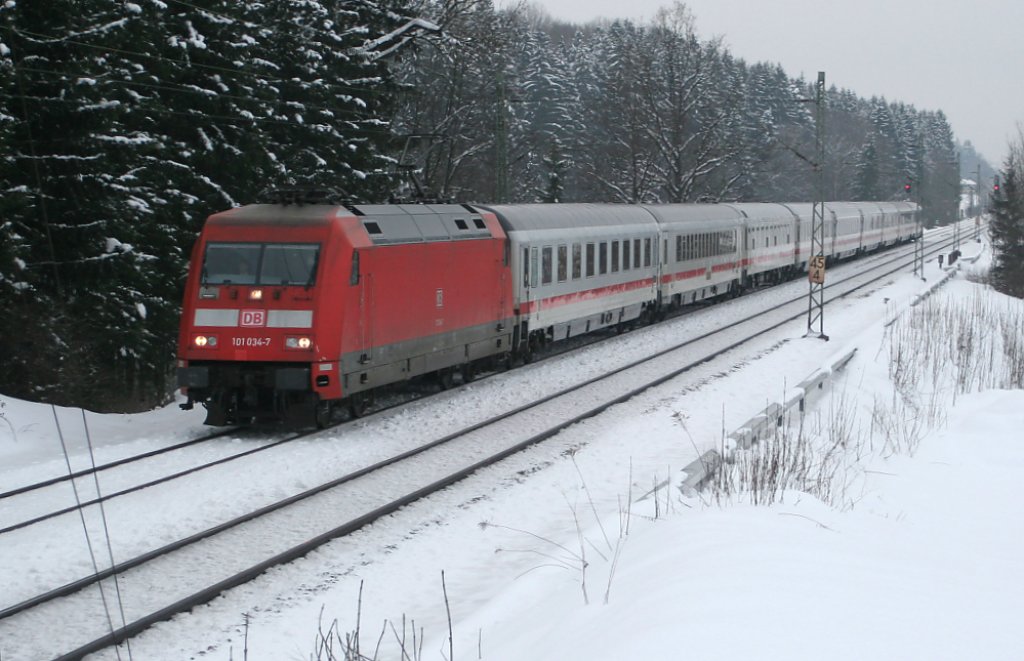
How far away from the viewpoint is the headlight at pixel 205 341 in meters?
14.6

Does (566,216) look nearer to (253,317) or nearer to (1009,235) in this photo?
(253,317)

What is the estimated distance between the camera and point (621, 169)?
6056cm

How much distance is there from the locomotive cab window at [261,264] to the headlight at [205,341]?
74 centimetres

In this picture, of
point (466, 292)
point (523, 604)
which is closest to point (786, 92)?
point (466, 292)

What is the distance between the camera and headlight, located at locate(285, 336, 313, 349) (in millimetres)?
14297

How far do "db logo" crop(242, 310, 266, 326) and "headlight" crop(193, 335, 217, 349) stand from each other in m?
0.47

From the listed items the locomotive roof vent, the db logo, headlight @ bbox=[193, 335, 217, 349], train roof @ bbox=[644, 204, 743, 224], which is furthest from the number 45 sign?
headlight @ bbox=[193, 335, 217, 349]

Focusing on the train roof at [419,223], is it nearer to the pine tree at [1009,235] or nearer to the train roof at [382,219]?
the train roof at [382,219]

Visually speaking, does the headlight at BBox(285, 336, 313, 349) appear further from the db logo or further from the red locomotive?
the db logo

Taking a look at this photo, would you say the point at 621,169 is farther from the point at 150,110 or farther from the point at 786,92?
the point at 786,92

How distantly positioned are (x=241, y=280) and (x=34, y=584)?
21.3 ft

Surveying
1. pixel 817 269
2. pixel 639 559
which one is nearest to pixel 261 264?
pixel 639 559

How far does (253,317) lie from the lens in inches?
572

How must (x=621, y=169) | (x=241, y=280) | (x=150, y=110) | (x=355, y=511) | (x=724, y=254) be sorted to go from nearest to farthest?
(x=355, y=511)
(x=241, y=280)
(x=150, y=110)
(x=724, y=254)
(x=621, y=169)
